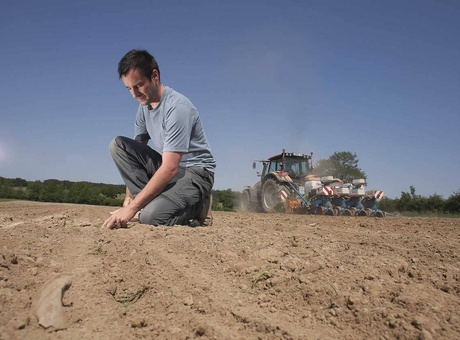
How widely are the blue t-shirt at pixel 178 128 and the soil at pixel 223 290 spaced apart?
94 centimetres

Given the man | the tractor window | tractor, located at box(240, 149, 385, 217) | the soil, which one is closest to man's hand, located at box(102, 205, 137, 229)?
the man

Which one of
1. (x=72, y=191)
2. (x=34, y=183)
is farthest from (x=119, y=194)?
(x=34, y=183)

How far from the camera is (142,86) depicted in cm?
307

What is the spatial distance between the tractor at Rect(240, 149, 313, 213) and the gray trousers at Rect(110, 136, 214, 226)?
7560 mm

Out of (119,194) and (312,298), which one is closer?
(312,298)

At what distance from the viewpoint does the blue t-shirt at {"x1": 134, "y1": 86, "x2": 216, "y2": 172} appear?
2912 millimetres

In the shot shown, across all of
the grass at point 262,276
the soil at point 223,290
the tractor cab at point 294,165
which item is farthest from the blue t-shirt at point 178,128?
the tractor cab at point 294,165

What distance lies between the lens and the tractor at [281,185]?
10852 millimetres

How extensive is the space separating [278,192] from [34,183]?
13877mm

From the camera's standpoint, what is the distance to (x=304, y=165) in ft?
40.5

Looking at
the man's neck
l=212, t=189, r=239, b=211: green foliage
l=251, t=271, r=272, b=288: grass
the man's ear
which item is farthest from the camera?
l=212, t=189, r=239, b=211: green foliage

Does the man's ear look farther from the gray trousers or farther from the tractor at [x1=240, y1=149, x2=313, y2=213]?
the tractor at [x1=240, y1=149, x2=313, y2=213]

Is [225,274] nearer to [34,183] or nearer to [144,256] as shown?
[144,256]

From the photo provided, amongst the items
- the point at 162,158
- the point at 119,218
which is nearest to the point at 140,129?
the point at 162,158
